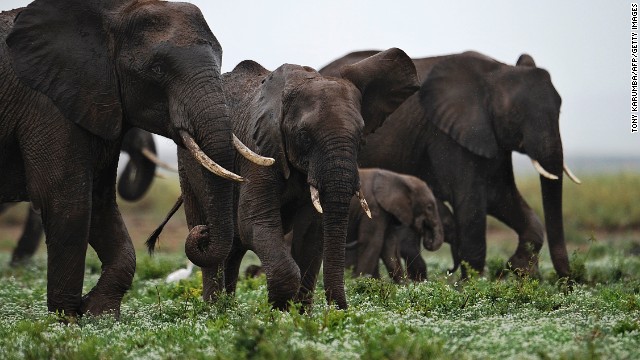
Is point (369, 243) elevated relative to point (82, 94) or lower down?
lower down

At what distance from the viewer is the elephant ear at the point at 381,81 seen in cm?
1195

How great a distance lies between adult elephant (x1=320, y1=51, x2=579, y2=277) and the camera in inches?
652

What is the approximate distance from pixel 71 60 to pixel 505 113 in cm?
744

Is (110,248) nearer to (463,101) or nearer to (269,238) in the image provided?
(269,238)

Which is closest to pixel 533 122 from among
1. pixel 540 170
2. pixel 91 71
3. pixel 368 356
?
pixel 540 170

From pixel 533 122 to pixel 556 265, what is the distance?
1.92 m

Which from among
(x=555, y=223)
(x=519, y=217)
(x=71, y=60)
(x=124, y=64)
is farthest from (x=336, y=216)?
(x=519, y=217)

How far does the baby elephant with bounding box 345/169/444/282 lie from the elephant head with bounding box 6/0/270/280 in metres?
6.97

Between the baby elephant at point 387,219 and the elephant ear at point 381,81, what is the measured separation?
561 centimetres

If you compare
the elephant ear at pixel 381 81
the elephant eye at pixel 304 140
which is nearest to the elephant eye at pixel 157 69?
the elephant eye at pixel 304 140

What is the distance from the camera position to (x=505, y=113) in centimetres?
1706

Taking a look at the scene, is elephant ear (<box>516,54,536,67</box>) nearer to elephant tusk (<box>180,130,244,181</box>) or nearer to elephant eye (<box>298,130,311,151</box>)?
elephant eye (<box>298,130,311,151</box>)

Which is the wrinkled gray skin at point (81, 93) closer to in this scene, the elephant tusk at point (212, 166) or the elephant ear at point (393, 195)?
the elephant tusk at point (212, 166)

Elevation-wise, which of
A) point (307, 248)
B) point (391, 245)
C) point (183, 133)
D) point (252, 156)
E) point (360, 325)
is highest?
point (183, 133)
